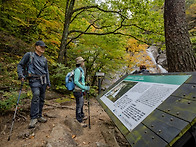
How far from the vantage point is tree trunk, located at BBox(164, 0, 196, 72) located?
120 inches

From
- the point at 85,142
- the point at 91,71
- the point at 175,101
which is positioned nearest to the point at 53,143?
the point at 85,142

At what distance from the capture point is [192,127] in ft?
→ 3.65

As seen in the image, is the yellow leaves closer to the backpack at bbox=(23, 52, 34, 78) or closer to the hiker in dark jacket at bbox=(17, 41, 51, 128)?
the hiker in dark jacket at bbox=(17, 41, 51, 128)

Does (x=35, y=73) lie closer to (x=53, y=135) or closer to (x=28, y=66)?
(x=28, y=66)

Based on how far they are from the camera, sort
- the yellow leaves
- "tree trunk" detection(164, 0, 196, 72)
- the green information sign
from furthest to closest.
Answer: the yellow leaves → "tree trunk" detection(164, 0, 196, 72) → the green information sign

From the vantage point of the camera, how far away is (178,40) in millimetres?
3135

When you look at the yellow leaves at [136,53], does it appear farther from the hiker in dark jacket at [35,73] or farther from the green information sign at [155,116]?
the green information sign at [155,116]

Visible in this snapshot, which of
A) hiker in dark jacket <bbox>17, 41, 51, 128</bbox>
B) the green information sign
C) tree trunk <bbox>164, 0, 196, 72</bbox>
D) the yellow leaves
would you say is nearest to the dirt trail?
hiker in dark jacket <bbox>17, 41, 51, 128</bbox>

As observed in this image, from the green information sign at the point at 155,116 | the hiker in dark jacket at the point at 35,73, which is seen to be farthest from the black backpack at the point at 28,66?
the green information sign at the point at 155,116

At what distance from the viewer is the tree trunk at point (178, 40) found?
3049 mm

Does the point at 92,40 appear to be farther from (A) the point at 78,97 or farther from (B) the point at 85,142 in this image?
(B) the point at 85,142

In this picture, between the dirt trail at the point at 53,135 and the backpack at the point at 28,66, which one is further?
the backpack at the point at 28,66

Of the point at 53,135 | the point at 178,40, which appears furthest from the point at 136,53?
the point at 53,135

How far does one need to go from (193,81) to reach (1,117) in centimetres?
439
